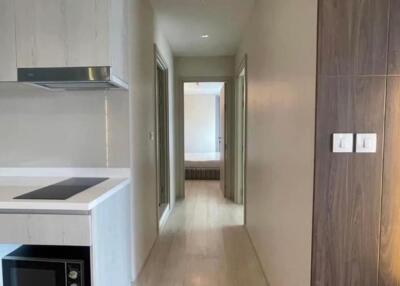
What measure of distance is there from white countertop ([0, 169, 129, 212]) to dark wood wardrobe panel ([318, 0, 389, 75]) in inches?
56.2

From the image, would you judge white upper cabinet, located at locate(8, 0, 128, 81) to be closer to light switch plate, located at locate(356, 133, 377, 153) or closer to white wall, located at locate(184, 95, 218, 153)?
light switch plate, located at locate(356, 133, 377, 153)

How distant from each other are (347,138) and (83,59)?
163 cm

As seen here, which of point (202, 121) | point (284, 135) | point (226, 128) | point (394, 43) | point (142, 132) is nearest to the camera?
point (394, 43)

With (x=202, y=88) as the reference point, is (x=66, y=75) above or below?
below

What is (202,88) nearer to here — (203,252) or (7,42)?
(203,252)

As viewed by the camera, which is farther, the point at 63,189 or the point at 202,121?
the point at 202,121

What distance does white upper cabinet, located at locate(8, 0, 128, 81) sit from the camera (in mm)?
1874

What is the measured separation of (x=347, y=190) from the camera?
1479 millimetres

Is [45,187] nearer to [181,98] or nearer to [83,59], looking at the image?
[83,59]

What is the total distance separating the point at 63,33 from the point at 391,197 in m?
2.13

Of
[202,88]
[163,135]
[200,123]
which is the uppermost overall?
[202,88]

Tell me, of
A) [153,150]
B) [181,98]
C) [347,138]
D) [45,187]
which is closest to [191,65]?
[181,98]

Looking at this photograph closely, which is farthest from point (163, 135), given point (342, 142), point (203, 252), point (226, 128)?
point (342, 142)

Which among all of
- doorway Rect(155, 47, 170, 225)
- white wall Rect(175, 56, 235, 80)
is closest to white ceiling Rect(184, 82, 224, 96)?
white wall Rect(175, 56, 235, 80)
